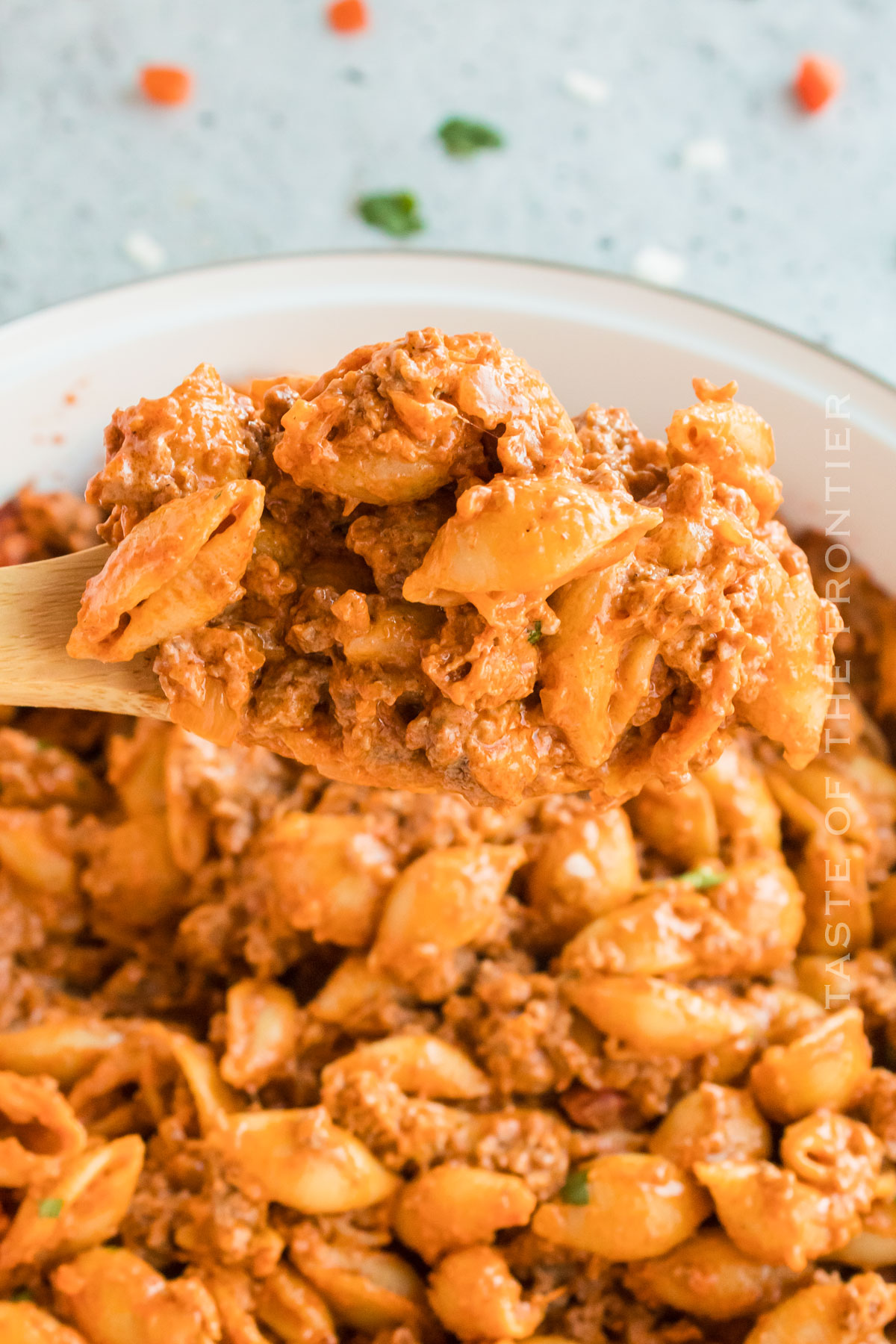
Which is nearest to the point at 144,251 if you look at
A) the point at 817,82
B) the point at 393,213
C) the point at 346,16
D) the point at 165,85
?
the point at 165,85

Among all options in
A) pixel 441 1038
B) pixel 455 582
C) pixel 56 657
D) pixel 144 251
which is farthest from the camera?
pixel 144 251

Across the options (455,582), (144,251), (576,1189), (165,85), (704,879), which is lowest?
(576,1189)

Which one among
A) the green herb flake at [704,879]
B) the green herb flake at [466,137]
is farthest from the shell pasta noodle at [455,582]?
the green herb flake at [466,137]

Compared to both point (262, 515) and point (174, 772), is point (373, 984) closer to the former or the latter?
point (174, 772)

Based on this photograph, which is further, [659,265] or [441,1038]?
[659,265]

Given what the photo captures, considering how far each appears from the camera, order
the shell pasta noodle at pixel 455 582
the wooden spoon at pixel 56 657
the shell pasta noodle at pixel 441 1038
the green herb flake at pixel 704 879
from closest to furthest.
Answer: the shell pasta noodle at pixel 455 582 < the wooden spoon at pixel 56 657 < the shell pasta noodle at pixel 441 1038 < the green herb flake at pixel 704 879

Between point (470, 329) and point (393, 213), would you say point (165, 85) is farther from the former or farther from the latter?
point (470, 329)

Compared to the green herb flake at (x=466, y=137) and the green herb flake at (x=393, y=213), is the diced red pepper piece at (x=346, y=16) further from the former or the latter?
the green herb flake at (x=393, y=213)

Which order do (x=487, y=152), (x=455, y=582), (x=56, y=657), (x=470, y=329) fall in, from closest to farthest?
1. (x=455, y=582)
2. (x=56, y=657)
3. (x=470, y=329)
4. (x=487, y=152)
